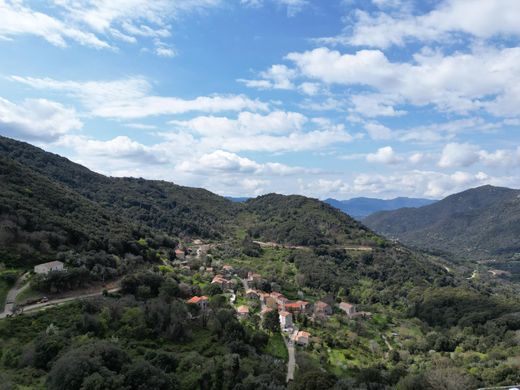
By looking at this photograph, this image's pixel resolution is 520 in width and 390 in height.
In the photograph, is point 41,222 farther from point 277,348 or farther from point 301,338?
point 301,338

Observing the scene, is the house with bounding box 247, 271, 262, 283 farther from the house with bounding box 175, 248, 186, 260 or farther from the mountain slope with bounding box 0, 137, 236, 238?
the mountain slope with bounding box 0, 137, 236, 238

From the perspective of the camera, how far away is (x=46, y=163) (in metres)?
117

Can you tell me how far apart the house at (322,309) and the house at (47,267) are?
3953cm

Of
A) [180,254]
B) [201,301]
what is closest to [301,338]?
[201,301]

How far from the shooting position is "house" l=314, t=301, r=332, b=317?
210ft

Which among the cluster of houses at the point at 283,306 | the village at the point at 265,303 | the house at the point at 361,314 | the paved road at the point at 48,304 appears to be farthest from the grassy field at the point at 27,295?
the house at the point at 361,314

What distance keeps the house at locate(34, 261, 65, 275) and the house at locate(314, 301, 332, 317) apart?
3953 centimetres

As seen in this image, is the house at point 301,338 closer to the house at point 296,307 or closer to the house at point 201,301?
the house at point 201,301

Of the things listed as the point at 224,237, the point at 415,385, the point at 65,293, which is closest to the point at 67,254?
the point at 65,293

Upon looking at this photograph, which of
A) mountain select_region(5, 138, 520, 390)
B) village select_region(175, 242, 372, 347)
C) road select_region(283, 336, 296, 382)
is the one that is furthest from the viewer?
village select_region(175, 242, 372, 347)

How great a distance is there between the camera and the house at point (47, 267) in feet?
128

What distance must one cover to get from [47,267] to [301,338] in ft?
96.6

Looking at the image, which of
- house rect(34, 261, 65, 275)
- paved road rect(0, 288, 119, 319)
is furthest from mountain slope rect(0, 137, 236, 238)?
paved road rect(0, 288, 119, 319)

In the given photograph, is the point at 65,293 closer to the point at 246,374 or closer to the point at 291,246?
the point at 246,374
